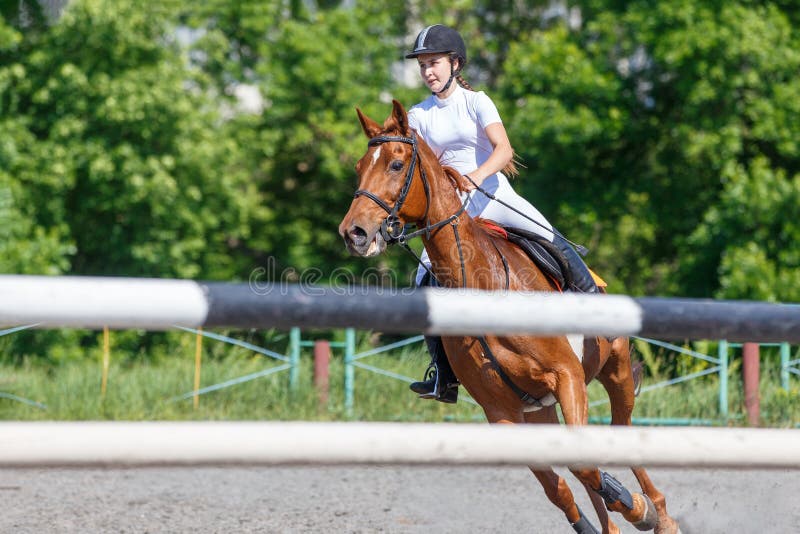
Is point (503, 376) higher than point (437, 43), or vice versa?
point (437, 43)

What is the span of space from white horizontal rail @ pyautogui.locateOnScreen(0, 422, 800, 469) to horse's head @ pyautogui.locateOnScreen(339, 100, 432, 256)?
248 cm

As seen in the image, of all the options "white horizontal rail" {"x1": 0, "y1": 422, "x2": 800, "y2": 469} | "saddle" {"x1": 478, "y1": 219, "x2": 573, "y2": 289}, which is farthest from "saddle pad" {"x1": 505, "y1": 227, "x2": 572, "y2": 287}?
"white horizontal rail" {"x1": 0, "y1": 422, "x2": 800, "y2": 469}

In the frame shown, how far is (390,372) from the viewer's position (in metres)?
12.5

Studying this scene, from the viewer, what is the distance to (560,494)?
5.29m

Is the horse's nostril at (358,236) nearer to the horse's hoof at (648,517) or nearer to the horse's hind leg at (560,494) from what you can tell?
the horse's hind leg at (560,494)

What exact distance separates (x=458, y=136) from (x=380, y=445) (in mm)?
3704

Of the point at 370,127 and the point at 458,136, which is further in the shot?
the point at 458,136

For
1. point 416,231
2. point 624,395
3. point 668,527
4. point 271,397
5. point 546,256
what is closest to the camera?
point 416,231

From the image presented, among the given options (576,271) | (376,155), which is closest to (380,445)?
(376,155)

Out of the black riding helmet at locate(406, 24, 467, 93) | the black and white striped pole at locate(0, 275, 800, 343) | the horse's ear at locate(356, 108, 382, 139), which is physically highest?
the black riding helmet at locate(406, 24, 467, 93)

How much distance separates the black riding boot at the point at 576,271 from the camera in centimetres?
545

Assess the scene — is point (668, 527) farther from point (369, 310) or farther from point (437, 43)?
point (369, 310)

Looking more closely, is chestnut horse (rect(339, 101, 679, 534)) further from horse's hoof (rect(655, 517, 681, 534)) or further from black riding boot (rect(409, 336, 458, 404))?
horse's hoof (rect(655, 517, 681, 534))

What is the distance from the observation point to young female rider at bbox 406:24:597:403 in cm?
537
